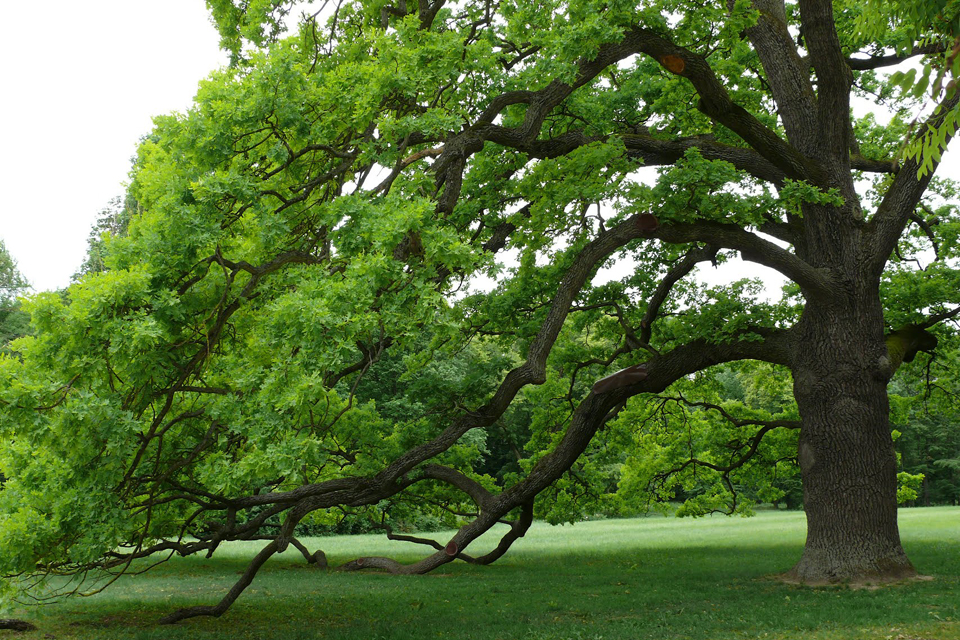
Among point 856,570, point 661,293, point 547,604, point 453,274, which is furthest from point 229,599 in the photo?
point 661,293

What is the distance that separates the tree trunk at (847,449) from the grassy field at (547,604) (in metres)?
0.61

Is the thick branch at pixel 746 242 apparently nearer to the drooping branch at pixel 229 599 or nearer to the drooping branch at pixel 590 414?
the drooping branch at pixel 590 414

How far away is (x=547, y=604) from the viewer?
12.0 meters

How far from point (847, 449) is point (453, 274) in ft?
24.2

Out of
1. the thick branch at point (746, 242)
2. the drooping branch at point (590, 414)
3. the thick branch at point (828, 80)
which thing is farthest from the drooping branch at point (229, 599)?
the thick branch at point (828, 80)

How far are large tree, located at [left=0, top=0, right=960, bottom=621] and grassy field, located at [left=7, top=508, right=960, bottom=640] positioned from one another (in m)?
1.07

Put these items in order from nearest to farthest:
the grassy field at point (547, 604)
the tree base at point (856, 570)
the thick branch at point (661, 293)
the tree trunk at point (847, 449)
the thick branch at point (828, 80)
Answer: the grassy field at point (547, 604) → the tree base at point (856, 570) → the tree trunk at point (847, 449) → the thick branch at point (828, 80) → the thick branch at point (661, 293)

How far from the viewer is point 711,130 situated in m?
15.9

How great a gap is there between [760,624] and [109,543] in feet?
24.2

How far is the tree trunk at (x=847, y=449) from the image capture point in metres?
11.9

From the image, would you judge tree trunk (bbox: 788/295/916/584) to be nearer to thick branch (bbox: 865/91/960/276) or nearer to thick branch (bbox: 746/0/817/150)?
thick branch (bbox: 865/91/960/276)

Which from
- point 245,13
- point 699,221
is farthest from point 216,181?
point 699,221

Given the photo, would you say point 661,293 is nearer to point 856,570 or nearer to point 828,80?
point 828,80

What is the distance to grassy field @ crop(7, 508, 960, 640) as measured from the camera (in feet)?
30.3
